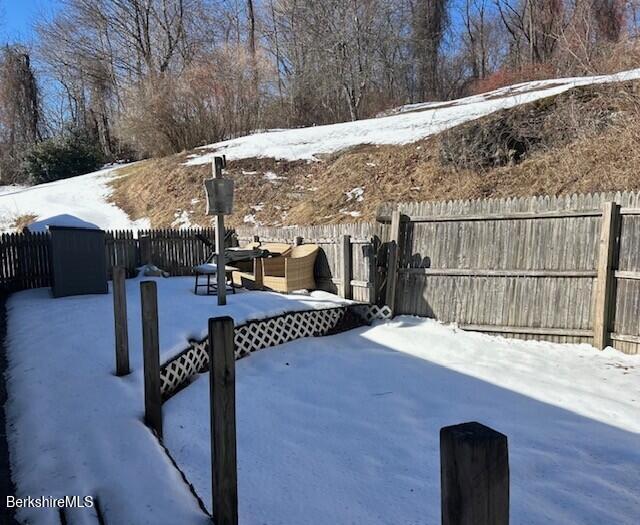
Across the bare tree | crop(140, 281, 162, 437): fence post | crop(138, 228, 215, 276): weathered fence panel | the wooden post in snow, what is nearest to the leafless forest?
the bare tree

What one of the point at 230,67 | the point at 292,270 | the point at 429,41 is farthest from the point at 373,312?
the point at 429,41

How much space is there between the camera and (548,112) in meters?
11.1

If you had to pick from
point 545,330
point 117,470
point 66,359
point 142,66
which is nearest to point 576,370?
point 545,330

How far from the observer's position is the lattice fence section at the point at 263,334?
4230 millimetres

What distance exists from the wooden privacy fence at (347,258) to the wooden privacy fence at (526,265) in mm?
309

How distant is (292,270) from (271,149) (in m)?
10.9

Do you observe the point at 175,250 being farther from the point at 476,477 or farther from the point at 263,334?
the point at 476,477

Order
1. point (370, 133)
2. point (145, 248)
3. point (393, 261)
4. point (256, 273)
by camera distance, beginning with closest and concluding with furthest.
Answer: point (393, 261) → point (256, 273) → point (145, 248) → point (370, 133)

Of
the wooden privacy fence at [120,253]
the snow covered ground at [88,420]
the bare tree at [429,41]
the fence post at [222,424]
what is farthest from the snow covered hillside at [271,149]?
the fence post at [222,424]

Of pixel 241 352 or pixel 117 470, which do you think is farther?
pixel 241 352

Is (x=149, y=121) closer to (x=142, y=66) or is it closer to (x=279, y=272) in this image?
(x=142, y=66)

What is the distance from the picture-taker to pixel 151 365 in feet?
9.99

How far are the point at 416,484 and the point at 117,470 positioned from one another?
176 cm

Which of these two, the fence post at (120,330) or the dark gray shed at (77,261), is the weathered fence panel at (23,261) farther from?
the fence post at (120,330)
